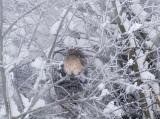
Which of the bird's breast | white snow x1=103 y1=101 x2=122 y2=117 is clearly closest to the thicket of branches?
white snow x1=103 y1=101 x2=122 y2=117

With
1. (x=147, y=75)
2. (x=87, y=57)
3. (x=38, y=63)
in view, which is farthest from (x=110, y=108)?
(x=38, y=63)

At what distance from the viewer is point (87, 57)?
724 centimetres

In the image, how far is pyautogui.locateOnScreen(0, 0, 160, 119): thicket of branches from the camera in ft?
21.1

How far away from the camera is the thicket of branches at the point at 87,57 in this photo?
6434mm

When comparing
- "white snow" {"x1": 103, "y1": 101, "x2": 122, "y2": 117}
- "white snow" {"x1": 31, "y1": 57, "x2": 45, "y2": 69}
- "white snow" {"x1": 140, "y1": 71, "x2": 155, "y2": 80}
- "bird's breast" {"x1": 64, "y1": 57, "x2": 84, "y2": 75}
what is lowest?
"white snow" {"x1": 103, "y1": 101, "x2": 122, "y2": 117}

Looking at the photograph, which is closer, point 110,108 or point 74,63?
point 74,63

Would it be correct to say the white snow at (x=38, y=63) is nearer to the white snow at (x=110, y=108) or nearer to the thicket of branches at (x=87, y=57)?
the thicket of branches at (x=87, y=57)

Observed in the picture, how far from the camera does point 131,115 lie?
26.5 ft

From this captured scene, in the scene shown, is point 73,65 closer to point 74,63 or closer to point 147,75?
point 74,63

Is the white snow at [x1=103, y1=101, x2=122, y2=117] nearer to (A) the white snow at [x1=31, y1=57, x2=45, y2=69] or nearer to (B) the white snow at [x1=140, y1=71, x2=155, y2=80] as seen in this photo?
(B) the white snow at [x1=140, y1=71, x2=155, y2=80]

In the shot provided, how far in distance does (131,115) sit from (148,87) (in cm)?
58

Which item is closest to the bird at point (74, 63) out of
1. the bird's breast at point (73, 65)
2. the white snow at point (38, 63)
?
the bird's breast at point (73, 65)

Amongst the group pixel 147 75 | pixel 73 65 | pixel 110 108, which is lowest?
pixel 110 108

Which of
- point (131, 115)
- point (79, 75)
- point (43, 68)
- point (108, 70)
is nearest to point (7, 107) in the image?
point (43, 68)
